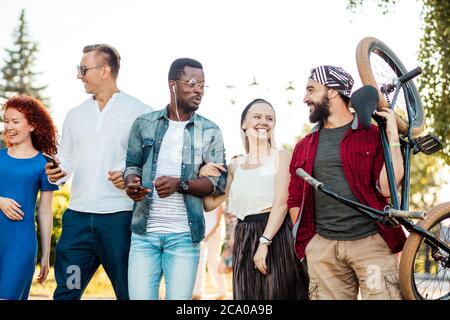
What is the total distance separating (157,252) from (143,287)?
208 millimetres

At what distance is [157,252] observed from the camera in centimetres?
414

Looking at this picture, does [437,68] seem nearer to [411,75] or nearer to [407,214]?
[411,75]

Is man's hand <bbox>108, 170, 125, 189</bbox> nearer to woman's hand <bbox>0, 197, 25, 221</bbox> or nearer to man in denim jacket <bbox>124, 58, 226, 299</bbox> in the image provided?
man in denim jacket <bbox>124, 58, 226, 299</bbox>

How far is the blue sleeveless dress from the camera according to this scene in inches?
168

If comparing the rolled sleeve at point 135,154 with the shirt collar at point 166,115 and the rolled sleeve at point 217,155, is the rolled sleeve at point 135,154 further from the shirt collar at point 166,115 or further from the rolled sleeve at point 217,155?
the rolled sleeve at point 217,155

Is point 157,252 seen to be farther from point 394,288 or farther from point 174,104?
point 394,288

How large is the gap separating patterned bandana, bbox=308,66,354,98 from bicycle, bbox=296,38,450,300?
0.35 feet

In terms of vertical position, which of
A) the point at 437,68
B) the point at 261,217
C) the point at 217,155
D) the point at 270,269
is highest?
the point at 437,68

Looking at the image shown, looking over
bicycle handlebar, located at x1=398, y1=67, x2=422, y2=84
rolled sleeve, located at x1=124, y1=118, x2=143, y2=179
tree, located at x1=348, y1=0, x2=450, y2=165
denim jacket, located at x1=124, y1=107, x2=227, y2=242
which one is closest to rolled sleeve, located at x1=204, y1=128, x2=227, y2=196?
denim jacket, located at x1=124, y1=107, x2=227, y2=242

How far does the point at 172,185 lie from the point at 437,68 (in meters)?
3.72

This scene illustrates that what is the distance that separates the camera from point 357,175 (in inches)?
153

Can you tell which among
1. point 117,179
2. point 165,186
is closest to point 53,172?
point 117,179

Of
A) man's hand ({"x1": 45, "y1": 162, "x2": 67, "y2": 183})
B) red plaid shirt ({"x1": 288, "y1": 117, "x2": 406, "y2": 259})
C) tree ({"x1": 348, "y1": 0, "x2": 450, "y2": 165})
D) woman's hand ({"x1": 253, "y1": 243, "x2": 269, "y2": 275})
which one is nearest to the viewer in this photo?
red plaid shirt ({"x1": 288, "y1": 117, "x2": 406, "y2": 259})

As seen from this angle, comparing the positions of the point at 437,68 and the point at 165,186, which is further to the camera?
the point at 437,68
